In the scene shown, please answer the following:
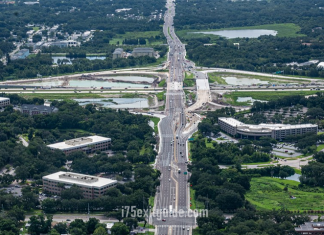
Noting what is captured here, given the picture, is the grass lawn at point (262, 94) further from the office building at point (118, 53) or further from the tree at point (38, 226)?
the tree at point (38, 226)

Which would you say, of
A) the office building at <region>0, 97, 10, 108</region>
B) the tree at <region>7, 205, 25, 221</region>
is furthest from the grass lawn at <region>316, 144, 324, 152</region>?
the office building at <region>0, 97, 10, 108</region>

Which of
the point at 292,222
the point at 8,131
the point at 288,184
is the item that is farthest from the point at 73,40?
the point at 292,222

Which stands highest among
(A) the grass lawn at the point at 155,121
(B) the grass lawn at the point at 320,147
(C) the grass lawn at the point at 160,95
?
(B) the grass lawn at the point at 320,147

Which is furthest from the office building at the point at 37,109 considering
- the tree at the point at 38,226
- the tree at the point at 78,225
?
the tree at the point at 78,225

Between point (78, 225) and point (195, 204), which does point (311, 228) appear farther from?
point (78, 225)

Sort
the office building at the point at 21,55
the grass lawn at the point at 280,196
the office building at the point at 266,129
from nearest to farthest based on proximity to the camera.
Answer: the grass lawn at the point at 280,196 → the office building at the point at 266,129 → the office building at the point at 21,55
